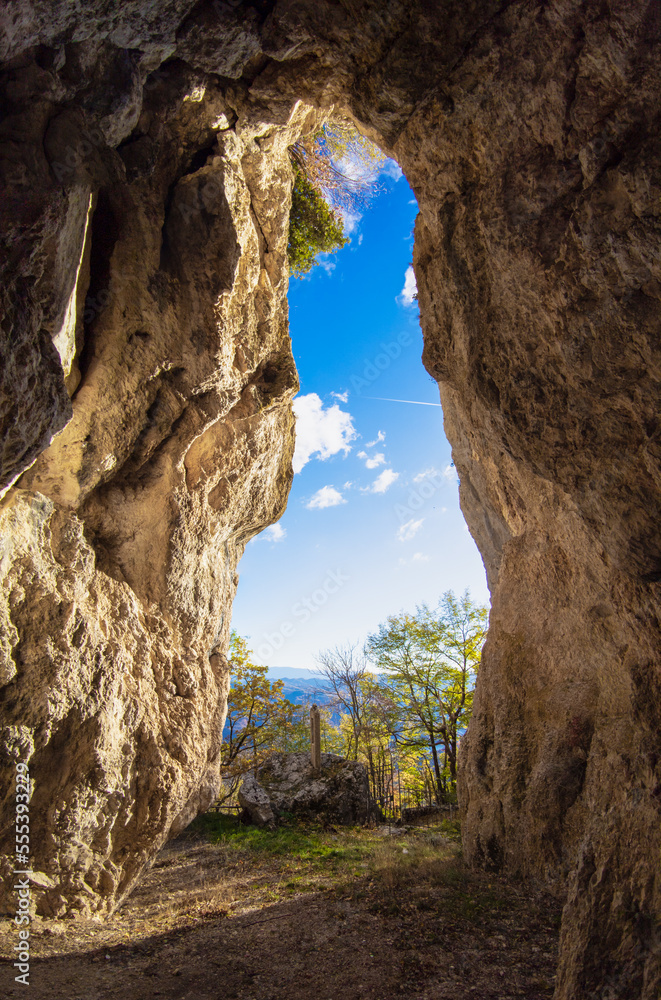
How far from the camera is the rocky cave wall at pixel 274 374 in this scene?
401 centimetres

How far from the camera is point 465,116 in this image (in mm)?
4988

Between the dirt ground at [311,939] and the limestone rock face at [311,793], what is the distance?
14.4 ft

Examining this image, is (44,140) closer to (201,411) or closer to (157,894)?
(201,411)

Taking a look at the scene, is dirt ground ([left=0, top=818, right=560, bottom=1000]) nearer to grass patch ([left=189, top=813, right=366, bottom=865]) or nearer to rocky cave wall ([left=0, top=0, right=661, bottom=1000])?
rocky cave wall ([left=0, top=0, right=661, bottom=1000])

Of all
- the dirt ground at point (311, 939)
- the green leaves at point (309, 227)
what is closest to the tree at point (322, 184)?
the green leaves at point (309, 227)

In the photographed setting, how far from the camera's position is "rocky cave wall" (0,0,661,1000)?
4008 millimetres

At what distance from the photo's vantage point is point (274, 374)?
29.0 ft

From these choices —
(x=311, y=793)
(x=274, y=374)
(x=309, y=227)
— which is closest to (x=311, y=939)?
(x=311, y=793)

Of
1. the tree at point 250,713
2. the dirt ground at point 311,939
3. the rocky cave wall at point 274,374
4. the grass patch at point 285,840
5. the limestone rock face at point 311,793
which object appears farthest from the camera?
the tree at point 250,713

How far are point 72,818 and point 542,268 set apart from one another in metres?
8.29

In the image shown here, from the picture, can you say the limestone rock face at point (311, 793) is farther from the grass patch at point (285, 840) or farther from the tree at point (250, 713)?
the tree at point (250, 713)

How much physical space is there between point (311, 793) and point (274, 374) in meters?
11.5

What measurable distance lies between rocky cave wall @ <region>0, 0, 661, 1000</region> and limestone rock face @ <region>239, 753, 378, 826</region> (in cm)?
526

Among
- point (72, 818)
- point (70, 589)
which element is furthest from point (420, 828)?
point (70, 589)
